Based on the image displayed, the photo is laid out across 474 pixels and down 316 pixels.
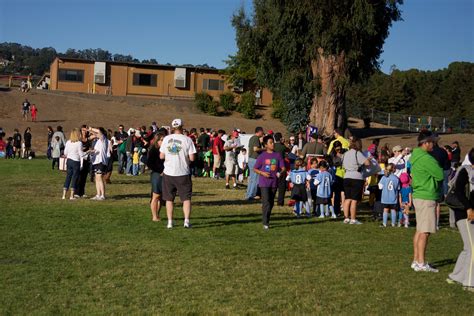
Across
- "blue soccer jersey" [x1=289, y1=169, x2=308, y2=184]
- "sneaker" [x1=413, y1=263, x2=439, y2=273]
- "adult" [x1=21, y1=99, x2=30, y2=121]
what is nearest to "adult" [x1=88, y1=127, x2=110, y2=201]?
"blue soccer jersey" [x1=289, y1=169, x2=308, y2=184]

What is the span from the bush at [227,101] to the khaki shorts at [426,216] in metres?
57.1

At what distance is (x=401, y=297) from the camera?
862cm

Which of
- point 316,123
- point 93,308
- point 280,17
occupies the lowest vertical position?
point 93,308

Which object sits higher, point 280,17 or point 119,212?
point 280,17

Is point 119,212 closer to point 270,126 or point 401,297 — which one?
point 401,297

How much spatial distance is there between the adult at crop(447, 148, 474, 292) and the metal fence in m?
47.8

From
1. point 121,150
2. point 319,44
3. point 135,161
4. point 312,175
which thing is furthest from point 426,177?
point 319,44

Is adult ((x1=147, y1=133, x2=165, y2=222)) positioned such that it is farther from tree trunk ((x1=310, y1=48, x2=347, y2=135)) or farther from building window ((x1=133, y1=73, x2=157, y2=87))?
building window ((x1=133, y1=73, x2=157, y2=87))

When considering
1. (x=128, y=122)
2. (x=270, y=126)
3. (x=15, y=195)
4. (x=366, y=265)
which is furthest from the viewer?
(x=270, y=126)

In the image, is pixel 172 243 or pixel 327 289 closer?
pixel 327 289

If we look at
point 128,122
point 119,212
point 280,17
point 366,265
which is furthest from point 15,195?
point 128,122

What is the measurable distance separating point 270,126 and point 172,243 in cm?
4664

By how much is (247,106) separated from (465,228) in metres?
55.8

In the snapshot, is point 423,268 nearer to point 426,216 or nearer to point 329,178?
point 426,216
